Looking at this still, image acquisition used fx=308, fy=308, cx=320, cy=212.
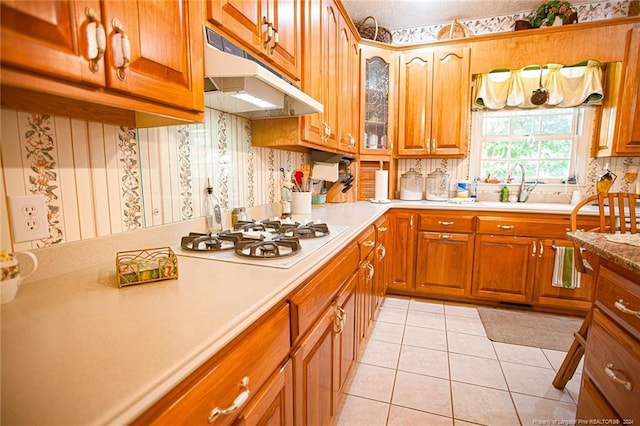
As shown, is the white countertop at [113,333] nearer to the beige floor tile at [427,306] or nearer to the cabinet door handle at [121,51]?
the cabinet door handle at [121,51]

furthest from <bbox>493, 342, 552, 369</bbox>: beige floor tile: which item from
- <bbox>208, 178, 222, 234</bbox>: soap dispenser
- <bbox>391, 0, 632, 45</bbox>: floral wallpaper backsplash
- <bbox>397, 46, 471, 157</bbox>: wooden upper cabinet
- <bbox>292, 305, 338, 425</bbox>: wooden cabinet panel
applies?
<bbox>391, 0, 632, 45</bbox>: floral wallpaper backsplash

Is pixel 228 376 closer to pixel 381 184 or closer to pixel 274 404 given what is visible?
pixel 274 404

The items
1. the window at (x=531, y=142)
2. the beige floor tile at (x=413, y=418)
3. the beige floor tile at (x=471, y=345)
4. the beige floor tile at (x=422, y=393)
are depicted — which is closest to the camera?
the beige floor tile at (x=413, y=418)

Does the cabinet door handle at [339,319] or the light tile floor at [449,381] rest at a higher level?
the cabinet door handle at [339,319]

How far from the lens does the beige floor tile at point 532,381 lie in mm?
1638

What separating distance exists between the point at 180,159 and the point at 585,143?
343 centimetres

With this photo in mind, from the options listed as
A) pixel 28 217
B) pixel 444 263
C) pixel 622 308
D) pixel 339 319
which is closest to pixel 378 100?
pixel 444 263

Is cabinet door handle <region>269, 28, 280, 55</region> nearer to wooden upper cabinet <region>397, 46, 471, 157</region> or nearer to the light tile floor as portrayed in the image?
the light tile floor

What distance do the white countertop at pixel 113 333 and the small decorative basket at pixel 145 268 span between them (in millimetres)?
26

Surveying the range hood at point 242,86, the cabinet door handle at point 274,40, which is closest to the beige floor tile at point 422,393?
the range hood at point 242,86

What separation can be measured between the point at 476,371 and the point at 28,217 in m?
2.18

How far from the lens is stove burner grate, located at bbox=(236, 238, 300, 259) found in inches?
40.4

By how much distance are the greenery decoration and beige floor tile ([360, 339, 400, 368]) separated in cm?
296

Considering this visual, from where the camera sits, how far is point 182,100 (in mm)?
875
